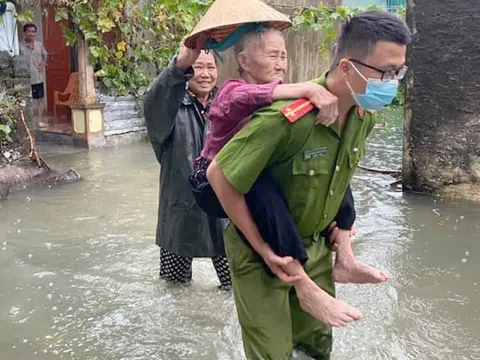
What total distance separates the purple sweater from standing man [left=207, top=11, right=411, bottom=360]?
55mm

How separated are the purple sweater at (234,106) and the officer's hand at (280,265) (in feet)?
1.49

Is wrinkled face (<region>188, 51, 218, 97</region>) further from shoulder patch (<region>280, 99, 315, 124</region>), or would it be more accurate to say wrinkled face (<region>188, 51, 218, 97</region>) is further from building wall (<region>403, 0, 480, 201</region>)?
building wall (<region>403, 0, 480, 201</region>)

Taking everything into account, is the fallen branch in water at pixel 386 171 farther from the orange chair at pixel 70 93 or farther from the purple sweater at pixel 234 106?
the purple sweater at pixel 234 106

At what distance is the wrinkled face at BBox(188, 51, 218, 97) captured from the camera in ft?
11.8

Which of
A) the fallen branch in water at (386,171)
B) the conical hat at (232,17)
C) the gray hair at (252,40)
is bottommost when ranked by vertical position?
the fallen branch in water at (386,171)

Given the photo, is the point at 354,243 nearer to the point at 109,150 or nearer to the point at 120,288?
the point at 120,288

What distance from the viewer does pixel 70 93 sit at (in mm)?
11594

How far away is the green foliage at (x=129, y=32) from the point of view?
9664mm

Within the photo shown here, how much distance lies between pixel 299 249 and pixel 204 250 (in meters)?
1.68

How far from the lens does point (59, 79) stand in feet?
40.8

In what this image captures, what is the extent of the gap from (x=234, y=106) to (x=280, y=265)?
566 millimetres

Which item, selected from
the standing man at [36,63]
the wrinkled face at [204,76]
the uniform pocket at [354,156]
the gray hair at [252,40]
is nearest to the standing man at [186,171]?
the wrinkled face at [204,76]

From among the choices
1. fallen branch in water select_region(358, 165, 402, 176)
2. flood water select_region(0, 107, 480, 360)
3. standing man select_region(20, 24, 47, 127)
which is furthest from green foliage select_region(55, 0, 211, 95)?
fallen branch in water select_region(358, 165, 402, 176)

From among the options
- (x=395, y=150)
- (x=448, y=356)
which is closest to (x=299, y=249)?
(x=448, y=356)
